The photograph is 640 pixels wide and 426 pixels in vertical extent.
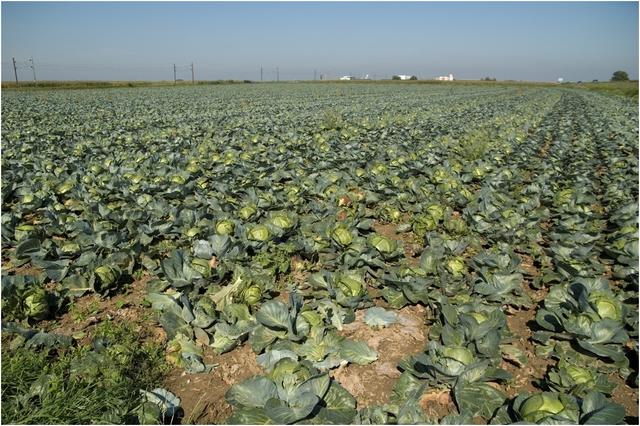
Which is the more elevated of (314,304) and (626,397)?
(314,304)

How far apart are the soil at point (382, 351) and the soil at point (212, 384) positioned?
2.30 ft

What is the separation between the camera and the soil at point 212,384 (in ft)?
8.86

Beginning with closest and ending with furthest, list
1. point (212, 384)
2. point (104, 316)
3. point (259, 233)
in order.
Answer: point (212, 384)
point (104, 316)
point (259, 233)

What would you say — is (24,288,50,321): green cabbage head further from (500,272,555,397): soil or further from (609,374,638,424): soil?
(609,374,638,424): soil

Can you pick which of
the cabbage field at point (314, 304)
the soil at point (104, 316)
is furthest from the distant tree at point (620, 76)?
the soil at point (104, 316)

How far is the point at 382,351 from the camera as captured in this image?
3275 millimetres

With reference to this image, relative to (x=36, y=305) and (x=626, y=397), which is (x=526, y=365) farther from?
(x=36, y=305)

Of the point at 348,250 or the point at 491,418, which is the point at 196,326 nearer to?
the point at 348,250

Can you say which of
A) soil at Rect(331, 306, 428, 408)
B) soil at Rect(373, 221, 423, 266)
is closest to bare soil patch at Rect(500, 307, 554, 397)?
soil at Rect(331, 306, 428, 408)

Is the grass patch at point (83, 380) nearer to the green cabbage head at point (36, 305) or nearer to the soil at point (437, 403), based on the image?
the green cabbage head at point (36, 305)

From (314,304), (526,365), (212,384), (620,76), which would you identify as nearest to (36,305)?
(212,384)

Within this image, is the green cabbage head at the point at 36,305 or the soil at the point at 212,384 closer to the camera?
the soil at the point at 212,384

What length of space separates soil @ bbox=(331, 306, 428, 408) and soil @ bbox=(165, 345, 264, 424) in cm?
70

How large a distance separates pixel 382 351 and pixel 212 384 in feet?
4.35
